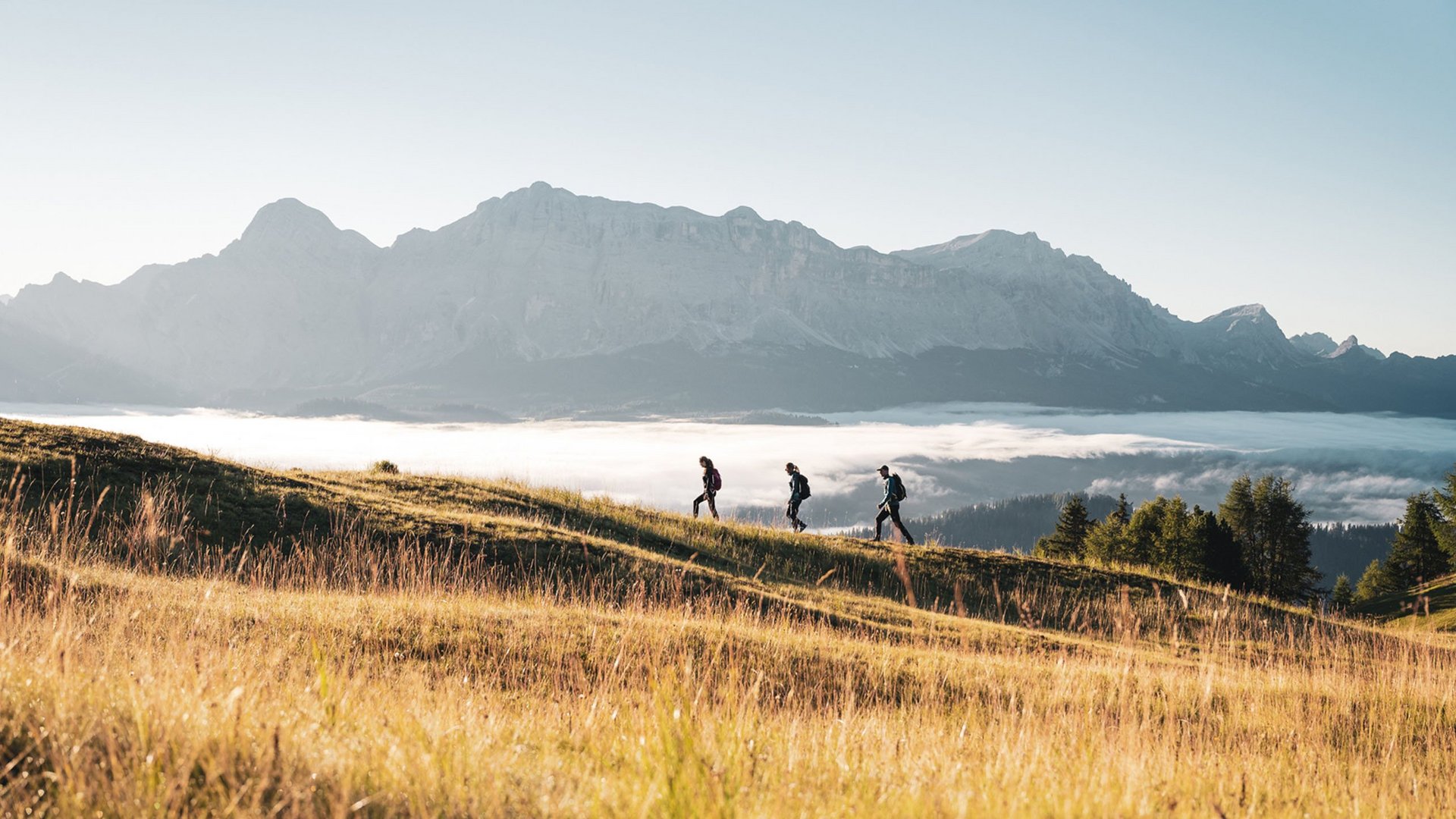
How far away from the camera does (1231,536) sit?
6831cm

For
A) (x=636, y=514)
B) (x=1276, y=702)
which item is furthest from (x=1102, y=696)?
Answer: (x=636, y=514)

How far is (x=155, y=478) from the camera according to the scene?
20266mm

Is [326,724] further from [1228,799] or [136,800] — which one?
[1228,799]

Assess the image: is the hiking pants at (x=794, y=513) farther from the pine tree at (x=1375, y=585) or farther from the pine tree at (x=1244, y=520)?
the pine tree at (x=1375, y=585)

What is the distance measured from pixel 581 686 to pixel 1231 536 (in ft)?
244

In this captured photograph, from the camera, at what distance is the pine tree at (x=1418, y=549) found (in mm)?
70688

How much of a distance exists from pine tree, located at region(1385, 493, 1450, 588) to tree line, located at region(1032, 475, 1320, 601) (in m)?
6.73

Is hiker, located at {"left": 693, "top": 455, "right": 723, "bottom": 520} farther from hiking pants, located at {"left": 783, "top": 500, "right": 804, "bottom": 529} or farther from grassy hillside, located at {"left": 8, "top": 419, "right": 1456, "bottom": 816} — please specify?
grassy hillside, located at {"left": 8, "top": 419, "right": 1456, "bottom": 816}

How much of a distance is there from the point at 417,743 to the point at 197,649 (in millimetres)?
4061

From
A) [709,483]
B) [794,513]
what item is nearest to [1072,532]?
[794,513]

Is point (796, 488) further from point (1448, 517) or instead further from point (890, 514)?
point (1448, 517)

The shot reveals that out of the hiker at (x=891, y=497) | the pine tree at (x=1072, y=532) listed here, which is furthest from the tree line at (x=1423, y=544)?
the hiker at (x=891, y=497)

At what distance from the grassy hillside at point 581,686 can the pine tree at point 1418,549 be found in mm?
63514

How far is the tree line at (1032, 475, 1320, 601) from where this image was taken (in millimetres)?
67750
